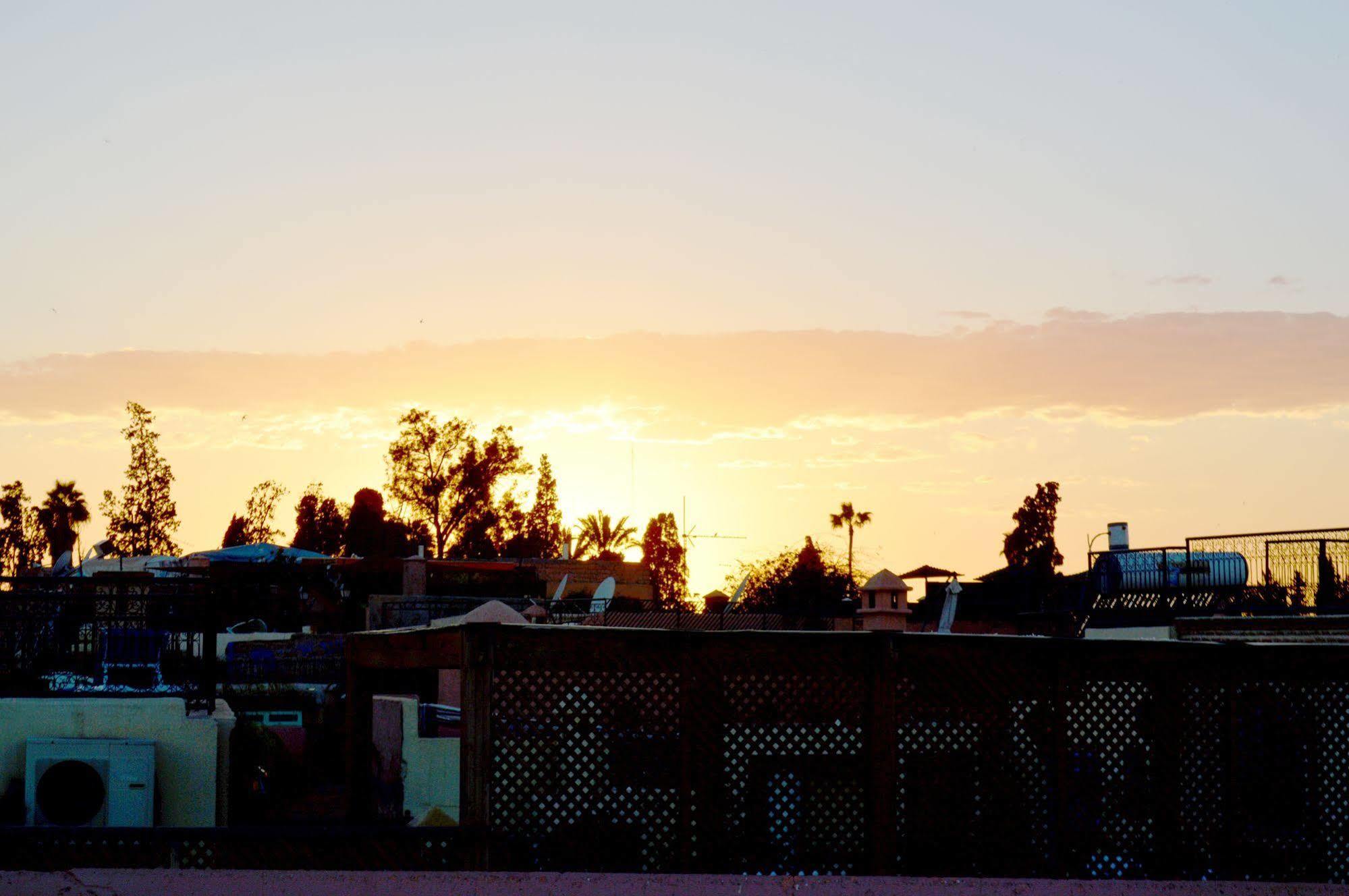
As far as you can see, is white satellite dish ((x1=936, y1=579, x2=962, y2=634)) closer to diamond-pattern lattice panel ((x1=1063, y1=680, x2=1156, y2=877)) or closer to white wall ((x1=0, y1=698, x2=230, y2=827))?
white wall ((x1=0, y1=698, x2=230, y2=827))

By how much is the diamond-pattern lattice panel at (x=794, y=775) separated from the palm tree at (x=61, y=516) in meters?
76.3

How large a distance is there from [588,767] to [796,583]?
197 feet

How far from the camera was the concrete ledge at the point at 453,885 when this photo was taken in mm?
8156

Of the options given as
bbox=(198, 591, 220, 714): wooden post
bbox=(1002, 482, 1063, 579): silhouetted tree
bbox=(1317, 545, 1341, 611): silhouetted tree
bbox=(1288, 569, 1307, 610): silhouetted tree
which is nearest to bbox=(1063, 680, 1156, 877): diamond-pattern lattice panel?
bbox=(198, 591, 220, 714): wooden post

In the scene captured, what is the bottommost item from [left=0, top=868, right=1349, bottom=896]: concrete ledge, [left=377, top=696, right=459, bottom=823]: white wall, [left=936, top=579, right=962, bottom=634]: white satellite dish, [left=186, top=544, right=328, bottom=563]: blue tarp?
[left=377, top=696, right=459, bottom=823]: white wall

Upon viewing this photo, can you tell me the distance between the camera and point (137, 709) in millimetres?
13641

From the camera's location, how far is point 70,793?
43.0 ft

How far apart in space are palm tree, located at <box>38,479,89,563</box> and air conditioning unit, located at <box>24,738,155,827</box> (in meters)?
69.6

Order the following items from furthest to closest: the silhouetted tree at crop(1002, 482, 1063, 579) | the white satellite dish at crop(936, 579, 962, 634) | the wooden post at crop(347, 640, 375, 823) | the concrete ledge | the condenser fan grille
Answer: the silhouetted tree at crop(1002, 482, 1063, 579) → the white satellite dish at crop(936, 579, 962, 634) → the condenser fan grille → the wooden post at crop(347, 640, 375, 823) → the concrete ledge

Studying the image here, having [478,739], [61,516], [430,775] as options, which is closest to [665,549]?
[61,516]

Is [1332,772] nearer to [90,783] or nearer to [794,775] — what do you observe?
[794,775]

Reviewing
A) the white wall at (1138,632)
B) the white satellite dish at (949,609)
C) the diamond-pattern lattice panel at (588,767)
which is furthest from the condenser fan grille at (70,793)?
the white wall at (1138,632)

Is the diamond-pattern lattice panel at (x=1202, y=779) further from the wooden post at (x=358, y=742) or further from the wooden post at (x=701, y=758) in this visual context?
the wooden post at (x=358, y=742)

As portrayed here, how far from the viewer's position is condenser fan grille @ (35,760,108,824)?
1290 centimetres
